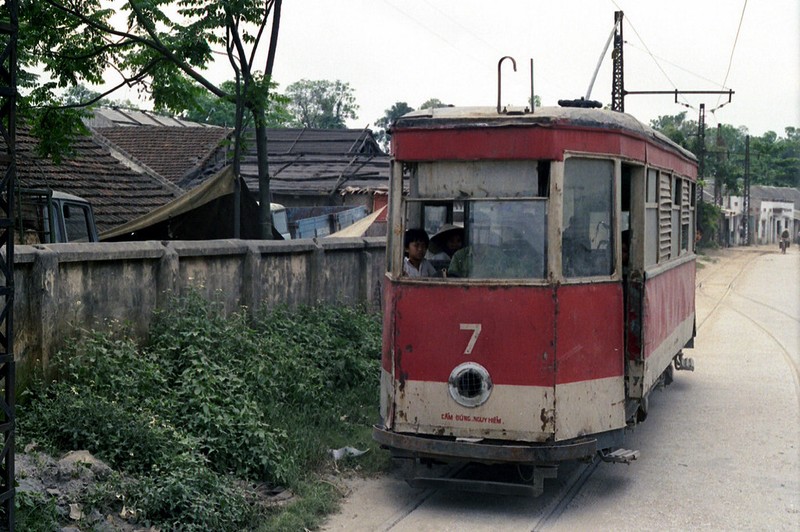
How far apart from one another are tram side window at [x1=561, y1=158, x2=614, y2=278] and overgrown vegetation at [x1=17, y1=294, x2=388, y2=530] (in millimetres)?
2628

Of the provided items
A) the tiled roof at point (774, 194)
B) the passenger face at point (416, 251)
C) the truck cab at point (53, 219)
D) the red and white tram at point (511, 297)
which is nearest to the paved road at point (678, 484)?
the red and white tram at point (511, 297)

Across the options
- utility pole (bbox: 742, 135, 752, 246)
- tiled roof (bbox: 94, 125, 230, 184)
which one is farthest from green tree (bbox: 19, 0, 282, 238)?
utility pole (bbox: 742, 135, 752, 246)

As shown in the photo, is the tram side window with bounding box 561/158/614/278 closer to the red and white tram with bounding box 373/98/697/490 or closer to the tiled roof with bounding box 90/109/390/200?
the red and white tram with bounding box 373/98/697/490

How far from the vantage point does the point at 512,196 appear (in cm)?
728

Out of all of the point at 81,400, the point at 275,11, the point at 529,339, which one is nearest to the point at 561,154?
the point at 529,339

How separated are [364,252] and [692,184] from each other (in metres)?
4.66

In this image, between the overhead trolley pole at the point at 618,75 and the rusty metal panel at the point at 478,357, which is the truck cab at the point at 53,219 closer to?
the rusty metal panel at the point at 478,357

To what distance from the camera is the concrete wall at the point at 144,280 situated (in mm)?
7727

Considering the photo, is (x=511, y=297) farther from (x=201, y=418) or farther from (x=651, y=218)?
(x=201, y=418)

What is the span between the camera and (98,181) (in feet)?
54.5

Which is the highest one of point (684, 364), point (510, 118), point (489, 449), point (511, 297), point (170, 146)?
point (170, 146)

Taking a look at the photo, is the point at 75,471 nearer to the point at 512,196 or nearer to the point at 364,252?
the point at 512,196

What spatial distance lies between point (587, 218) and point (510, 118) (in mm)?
970

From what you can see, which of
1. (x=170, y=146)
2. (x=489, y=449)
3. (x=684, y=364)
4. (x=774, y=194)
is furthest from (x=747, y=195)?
(x=489, y=449)
